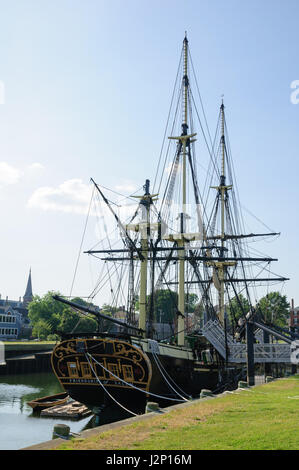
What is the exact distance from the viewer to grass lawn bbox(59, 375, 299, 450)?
8977 millimetres

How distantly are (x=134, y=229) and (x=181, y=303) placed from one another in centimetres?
852

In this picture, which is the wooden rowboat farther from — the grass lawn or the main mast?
the grass lawn

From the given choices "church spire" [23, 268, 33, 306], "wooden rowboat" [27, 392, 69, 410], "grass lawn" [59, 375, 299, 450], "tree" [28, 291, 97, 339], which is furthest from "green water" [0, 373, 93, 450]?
"church spire" [23, 268, 33, 306]

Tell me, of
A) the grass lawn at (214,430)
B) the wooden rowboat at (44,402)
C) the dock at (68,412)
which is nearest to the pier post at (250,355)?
the dock at (68,412)

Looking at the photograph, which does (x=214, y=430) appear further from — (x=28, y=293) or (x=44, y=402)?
(x=28, y=293)

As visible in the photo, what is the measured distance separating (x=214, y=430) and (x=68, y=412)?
17432 millimetres

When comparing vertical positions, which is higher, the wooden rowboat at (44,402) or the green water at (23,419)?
the wooden rowboat at (44,402)

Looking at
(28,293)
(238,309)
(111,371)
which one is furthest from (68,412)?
(28,293)

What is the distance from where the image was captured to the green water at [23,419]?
1997 centimetres

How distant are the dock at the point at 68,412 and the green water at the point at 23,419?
486 mm

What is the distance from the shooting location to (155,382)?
2611 cm

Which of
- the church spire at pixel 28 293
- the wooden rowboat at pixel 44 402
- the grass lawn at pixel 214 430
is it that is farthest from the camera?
the church spire at pixel 28 293

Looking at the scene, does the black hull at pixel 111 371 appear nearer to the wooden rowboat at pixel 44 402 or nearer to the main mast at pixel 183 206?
the wooden rowboat at pixel 44 402
